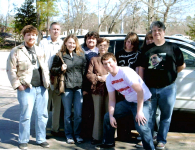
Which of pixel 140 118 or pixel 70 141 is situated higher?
pixel 140 118

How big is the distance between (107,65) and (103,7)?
58.0ft

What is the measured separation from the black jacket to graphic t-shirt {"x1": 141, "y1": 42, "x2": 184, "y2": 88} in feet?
3.66

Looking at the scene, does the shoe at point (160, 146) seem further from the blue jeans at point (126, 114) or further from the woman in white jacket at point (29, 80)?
the woman in white jacket at point (29, 80)

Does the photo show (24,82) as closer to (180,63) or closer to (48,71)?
(48,71)

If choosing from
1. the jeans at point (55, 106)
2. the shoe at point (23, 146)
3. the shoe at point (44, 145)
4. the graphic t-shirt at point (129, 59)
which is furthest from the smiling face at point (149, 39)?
the shoe at point (23, 146)

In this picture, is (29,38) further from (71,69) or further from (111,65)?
(111,65)

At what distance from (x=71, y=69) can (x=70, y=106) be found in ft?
2.06

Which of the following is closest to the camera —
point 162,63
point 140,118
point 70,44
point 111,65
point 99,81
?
point 140,118

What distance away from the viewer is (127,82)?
3.21m

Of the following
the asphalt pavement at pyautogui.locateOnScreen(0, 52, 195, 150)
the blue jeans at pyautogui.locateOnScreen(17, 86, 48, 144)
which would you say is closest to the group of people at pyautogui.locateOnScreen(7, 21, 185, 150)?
the blue jeans at pyautogui.locateOnScreen(17, 86, 48, 144)

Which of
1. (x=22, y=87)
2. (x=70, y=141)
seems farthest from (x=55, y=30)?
(x=70, y=141)

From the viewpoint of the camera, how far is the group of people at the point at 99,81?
3.30 m

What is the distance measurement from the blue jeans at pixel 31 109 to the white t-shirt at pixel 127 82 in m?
1.16

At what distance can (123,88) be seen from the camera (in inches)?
130
